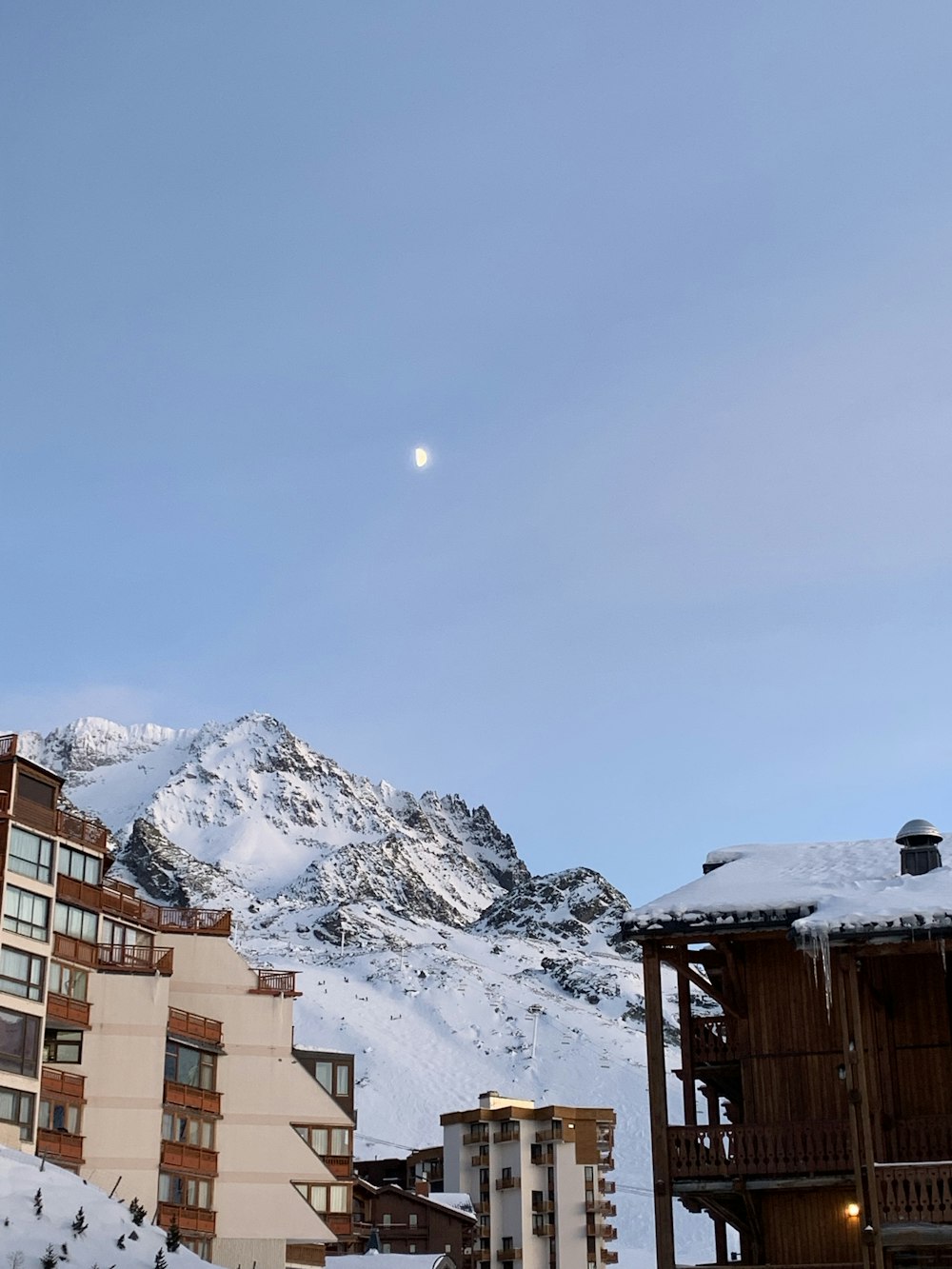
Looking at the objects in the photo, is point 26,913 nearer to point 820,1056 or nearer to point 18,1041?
point 18,1041

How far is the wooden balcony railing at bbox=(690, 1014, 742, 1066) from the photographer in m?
31.4

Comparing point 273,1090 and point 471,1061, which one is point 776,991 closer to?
point 273,1090

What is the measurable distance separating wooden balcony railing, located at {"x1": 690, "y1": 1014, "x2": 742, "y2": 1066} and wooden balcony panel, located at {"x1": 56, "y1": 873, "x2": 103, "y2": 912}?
2443 cm

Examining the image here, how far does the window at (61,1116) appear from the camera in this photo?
46844 millimetres

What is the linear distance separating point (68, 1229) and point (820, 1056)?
14002mm

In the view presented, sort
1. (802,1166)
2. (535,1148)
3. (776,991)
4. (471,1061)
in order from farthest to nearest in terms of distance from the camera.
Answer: (471,1061) < (535,1148) < (776,991) < (802,1166)

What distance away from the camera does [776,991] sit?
3027cm

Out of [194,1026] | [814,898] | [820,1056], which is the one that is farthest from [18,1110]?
[814,898]

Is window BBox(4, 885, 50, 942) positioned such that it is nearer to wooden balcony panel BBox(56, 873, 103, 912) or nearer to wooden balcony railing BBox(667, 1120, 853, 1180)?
wooden balcony panel BBox(56, 873, 103, 912)

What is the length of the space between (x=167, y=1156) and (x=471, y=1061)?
126077mm

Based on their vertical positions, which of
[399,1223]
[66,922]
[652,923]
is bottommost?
[399,1223]

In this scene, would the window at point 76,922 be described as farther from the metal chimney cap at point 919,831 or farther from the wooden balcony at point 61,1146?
the metal chimney cap at point 919,831

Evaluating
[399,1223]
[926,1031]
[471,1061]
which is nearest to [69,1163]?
[926,1031]

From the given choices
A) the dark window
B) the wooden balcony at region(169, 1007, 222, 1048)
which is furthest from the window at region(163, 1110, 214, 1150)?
the dark window
